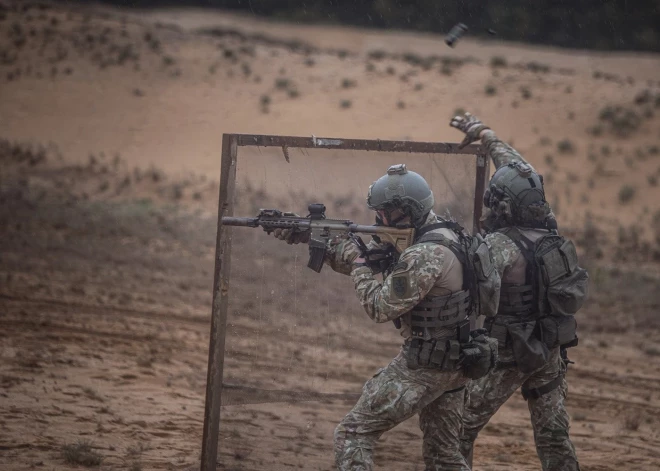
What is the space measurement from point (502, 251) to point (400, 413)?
1261 millimetres

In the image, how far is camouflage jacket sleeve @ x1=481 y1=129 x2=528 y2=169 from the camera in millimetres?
5758

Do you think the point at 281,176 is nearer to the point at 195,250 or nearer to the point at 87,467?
the point at 87,467

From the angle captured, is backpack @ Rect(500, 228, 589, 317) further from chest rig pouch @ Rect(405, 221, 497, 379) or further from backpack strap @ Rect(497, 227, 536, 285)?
chest rig pouch @ Rect(405, 221, 497, 379)

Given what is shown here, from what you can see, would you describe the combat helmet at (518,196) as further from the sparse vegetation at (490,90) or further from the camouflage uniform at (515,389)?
the sparse vegetation at (490,90)

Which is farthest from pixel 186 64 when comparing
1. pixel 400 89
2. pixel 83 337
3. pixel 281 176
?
pixel 281 176

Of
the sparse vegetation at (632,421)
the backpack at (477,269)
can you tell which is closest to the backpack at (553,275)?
the backpack at (477,269)

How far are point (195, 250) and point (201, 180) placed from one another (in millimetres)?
7517

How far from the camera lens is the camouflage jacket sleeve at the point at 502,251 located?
17.0 feet

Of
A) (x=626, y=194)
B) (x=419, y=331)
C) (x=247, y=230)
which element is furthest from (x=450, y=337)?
(x=626, y=194)

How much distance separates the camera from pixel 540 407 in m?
5.37

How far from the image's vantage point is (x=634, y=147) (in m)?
24.5

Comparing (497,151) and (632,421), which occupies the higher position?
(497,151)

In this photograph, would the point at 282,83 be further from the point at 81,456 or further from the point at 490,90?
the point at 81,456

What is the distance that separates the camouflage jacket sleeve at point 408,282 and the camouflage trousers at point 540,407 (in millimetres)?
986
